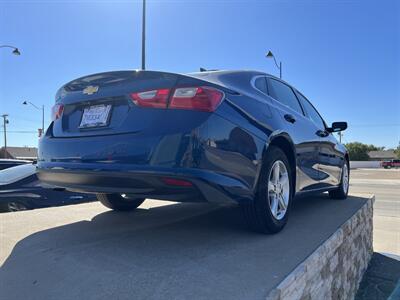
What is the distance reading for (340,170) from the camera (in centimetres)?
559

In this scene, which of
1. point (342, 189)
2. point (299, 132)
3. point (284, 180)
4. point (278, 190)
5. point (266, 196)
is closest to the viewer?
point (266, 196)

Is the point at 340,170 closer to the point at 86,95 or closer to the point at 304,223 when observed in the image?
the point at 304,223

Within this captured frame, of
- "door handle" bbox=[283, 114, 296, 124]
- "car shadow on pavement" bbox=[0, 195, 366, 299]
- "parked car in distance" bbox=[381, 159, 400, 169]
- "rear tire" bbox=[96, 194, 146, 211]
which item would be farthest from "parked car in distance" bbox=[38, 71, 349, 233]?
"parked car in distance" bbox=[381, 159, 400, 169]

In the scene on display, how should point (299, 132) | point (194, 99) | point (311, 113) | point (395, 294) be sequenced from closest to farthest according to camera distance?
point (194, 99)
point (299, 132)
point (311, 113)
point (395, 294)

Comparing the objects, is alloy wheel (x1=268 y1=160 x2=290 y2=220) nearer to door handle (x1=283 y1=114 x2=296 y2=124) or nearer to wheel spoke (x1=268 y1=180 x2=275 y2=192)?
wheel spoke (x1=268 y1=180 x2=275 y2=192)

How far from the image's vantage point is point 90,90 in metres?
2.91

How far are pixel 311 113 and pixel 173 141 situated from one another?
306 cm

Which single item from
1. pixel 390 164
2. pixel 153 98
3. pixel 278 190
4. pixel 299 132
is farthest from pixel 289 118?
pixel 390 164

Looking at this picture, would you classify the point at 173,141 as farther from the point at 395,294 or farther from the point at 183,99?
the point at 395,294

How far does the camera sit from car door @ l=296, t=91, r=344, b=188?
465 centimetres

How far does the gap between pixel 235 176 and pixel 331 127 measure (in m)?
3.37

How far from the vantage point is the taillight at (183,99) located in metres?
2.54

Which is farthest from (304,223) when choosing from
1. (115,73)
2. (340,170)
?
(115,73)

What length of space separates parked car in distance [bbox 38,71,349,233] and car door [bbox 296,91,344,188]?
53.7 inches
